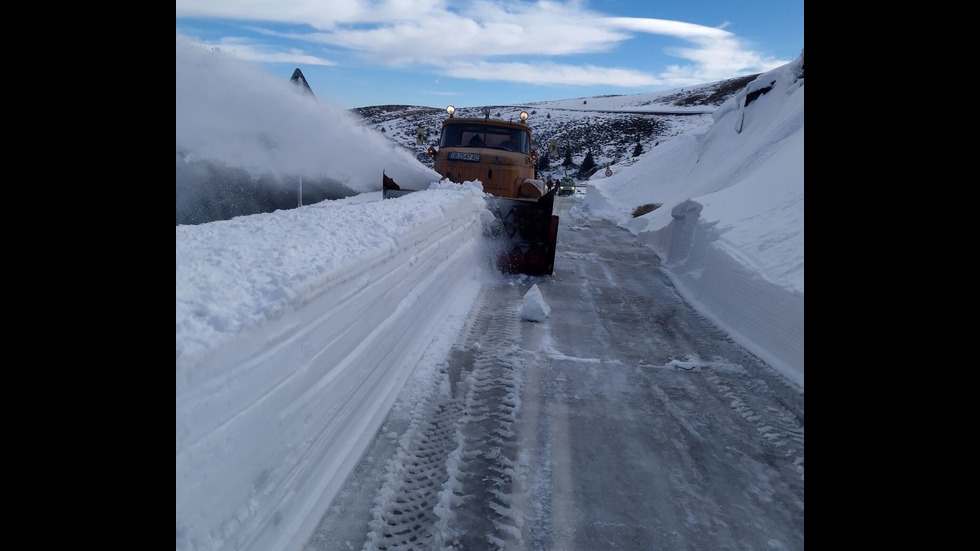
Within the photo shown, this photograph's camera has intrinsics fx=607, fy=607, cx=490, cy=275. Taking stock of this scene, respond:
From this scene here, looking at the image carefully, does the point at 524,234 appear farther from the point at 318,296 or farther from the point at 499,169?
the point at 318,296

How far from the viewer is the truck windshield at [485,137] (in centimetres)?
1132

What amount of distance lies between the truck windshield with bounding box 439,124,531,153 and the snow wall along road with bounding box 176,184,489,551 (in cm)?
675

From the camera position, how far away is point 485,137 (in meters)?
11.4

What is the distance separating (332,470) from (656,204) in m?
16.8

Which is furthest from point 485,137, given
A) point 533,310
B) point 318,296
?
point 318,296

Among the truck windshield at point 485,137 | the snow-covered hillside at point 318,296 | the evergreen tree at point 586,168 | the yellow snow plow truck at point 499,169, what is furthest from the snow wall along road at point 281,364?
the evergreen tree at point 586,168

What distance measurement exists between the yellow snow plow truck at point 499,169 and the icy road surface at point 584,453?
352cm

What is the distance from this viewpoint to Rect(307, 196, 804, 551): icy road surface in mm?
2820

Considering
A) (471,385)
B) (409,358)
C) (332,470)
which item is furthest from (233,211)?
(332,470)

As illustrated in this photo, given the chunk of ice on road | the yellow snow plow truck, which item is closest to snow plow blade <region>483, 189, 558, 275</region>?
the yellow snow plow truck

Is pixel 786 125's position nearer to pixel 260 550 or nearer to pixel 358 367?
pixel 358 367

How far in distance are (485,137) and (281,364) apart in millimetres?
9432

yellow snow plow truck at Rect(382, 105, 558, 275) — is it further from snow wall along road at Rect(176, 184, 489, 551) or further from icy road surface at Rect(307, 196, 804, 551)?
snow wall along road at Rect(176, 184, 489, 551)
